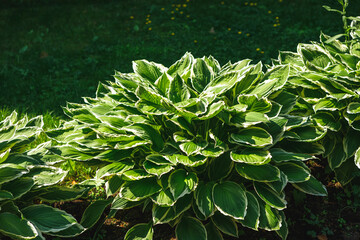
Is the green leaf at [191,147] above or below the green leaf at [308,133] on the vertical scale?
above

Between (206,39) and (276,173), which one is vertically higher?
(276,173)

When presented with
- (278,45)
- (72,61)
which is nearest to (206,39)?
(278,45)

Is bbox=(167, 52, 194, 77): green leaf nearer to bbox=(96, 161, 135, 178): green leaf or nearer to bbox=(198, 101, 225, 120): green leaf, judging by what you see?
bbox=(198, 101, 225, 120): green leaf

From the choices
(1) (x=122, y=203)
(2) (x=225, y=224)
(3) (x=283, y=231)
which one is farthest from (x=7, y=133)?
(3) (x=283, y=231)

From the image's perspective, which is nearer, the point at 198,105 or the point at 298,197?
the point at 198,105

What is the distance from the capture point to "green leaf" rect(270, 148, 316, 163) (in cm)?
262

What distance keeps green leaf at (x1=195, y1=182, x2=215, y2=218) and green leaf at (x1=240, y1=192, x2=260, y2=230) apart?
0.69ft

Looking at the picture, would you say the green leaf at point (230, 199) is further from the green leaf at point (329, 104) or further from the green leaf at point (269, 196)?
the green leaf at point (329, 104)

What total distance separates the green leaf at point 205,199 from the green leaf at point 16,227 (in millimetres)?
945

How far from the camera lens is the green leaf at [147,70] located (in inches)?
118

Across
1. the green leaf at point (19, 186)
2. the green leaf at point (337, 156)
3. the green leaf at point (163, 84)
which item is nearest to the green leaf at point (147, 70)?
the green leaf at point (163, 84)

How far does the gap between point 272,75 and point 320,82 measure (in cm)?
43

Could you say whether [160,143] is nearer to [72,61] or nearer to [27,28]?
[72,61]

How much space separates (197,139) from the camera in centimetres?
270
